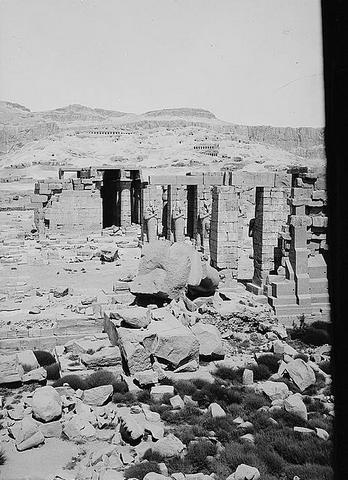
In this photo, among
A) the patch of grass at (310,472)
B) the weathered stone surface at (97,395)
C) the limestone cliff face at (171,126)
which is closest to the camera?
the patch of grass at (310,472)

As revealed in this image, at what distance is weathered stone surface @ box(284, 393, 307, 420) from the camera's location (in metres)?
6.80

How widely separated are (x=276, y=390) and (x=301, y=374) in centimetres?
67

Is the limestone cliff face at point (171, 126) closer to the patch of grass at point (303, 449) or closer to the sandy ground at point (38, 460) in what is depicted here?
the patch of grass at point (303, 449)

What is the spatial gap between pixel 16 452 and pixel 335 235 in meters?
5.31

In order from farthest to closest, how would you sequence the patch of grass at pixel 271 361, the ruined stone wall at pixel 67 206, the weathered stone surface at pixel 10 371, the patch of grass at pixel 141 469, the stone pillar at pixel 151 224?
the ruined stone wall at pixel 67 206 < the stone pillar at pixel 151 224 < the patch of grass at pixel 271 361 < the weathered stone surface at pixel 10 371 < the patch of grass at pixel 141 469

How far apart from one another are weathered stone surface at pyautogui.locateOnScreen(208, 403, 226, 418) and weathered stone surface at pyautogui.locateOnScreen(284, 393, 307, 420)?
0.96 m

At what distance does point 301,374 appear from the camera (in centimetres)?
796

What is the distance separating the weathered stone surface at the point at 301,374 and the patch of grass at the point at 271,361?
1.77 feet

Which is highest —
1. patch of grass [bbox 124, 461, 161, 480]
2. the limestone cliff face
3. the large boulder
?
the limestone cliff face

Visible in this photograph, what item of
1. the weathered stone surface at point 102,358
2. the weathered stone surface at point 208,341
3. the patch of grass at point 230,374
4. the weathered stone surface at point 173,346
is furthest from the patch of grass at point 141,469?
the weathered stone surface at point 208,341

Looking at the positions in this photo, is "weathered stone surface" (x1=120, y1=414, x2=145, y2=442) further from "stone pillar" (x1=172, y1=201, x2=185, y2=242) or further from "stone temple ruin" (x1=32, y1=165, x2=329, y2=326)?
"stone pillar" (x1=172, y1=201, x2=185, y2=242)

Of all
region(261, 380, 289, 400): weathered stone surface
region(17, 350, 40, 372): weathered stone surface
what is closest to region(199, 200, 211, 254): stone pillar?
region(17, 350, 40, 372): weathered stone surface

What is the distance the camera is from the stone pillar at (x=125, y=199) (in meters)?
31.3

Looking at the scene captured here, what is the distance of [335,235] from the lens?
264cm
